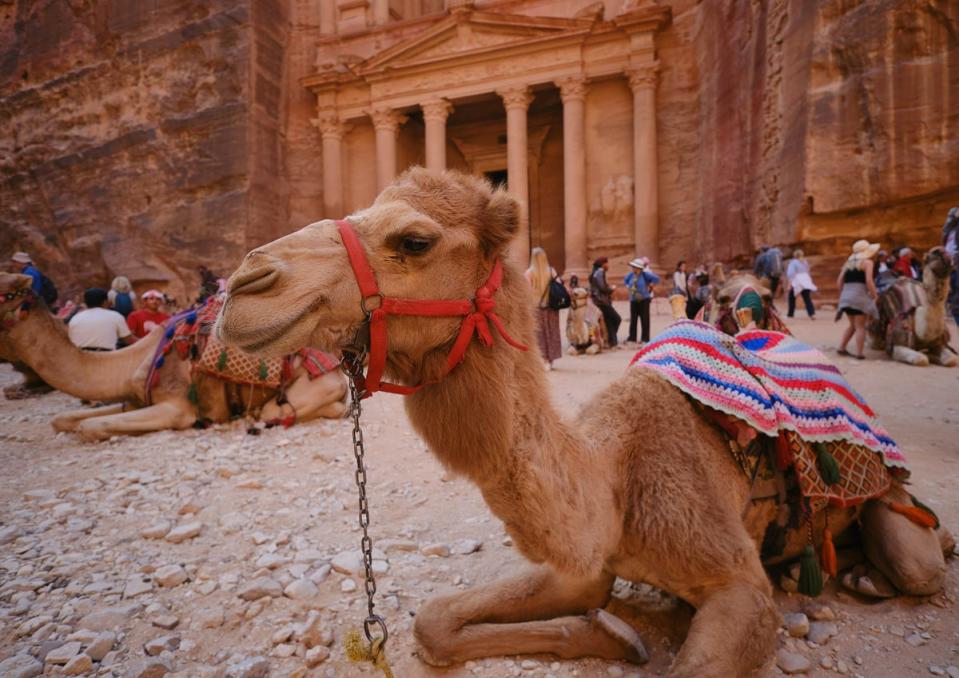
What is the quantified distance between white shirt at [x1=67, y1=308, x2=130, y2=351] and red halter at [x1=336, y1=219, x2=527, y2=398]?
7415 mm

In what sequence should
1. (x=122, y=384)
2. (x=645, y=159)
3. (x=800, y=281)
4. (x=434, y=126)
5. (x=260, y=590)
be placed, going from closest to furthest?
(x=260, y=590)
(x=122, y=384)
(x=800, y=281)
(x=645, y=159)
(x=434, y=126)

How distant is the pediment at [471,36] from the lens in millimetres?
18625

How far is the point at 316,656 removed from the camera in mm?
2027

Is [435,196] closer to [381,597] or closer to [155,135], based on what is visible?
[381,597]

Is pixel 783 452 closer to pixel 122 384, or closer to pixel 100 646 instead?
pixel 100 646

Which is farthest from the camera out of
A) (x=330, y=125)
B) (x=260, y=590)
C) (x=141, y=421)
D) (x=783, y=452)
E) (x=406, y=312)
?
(x=330, y=125)

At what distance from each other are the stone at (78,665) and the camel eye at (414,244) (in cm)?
199

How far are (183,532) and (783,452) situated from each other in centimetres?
314

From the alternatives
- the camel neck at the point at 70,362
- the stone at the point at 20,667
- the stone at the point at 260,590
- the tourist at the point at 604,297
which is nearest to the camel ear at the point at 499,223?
the stone at the point at 260,590

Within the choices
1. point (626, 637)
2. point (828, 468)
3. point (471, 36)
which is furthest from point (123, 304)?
point (471, 36)

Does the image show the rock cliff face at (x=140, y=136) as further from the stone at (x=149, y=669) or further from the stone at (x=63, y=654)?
the stone at (x=149, y=669)

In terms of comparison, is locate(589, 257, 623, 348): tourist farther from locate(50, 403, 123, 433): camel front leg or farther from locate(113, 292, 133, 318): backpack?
locate(113, 292, 133, 318): backpack

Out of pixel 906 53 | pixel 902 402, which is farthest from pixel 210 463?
pixel 906 53

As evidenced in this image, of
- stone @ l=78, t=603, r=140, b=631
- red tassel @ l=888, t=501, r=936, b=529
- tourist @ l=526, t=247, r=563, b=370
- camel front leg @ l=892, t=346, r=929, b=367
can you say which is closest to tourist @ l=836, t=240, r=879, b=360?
camel front leg @ l=892, t=346, r=929, b=367
